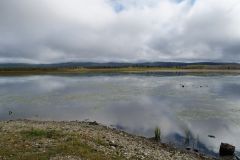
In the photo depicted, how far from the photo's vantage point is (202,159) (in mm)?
21781

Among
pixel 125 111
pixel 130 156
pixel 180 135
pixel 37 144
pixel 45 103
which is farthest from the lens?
pixel 45 103

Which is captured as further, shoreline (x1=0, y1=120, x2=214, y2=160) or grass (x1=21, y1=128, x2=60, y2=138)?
grass (x1=21, y1=128, x2=60, y2=138)

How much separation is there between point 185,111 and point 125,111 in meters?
8.51

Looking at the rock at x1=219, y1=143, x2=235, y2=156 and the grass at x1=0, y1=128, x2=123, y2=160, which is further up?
the grass at x1=0, y1=128, x2=123, y2=160

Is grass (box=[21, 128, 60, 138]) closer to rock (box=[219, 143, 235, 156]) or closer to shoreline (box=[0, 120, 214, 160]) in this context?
shoreline (box=[0, 120, 214, 160])

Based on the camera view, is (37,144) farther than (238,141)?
No

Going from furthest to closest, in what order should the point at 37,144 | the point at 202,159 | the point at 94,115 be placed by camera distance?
the point at 94,115, the point at 202,159, the point at 37,144

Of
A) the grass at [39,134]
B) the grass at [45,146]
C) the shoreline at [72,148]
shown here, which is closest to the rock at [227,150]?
the shoreline at [72,148]

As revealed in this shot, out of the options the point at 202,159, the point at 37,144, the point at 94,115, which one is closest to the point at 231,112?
the point at 94,115

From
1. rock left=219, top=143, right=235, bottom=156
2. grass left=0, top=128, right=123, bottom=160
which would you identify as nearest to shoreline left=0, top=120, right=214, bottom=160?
grass left=0, top=128, right=123, bottom=160

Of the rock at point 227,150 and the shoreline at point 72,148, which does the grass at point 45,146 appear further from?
the rock at point 227,150

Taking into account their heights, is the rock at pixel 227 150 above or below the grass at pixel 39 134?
below

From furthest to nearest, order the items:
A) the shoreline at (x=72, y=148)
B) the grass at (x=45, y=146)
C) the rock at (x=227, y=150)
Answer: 1. the rock at (x=227, y=150)
2. the shoreline at (x=72, y=148)
3. the grass at (x=45, y=146)

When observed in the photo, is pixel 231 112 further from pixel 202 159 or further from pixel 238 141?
pixel 202 159
